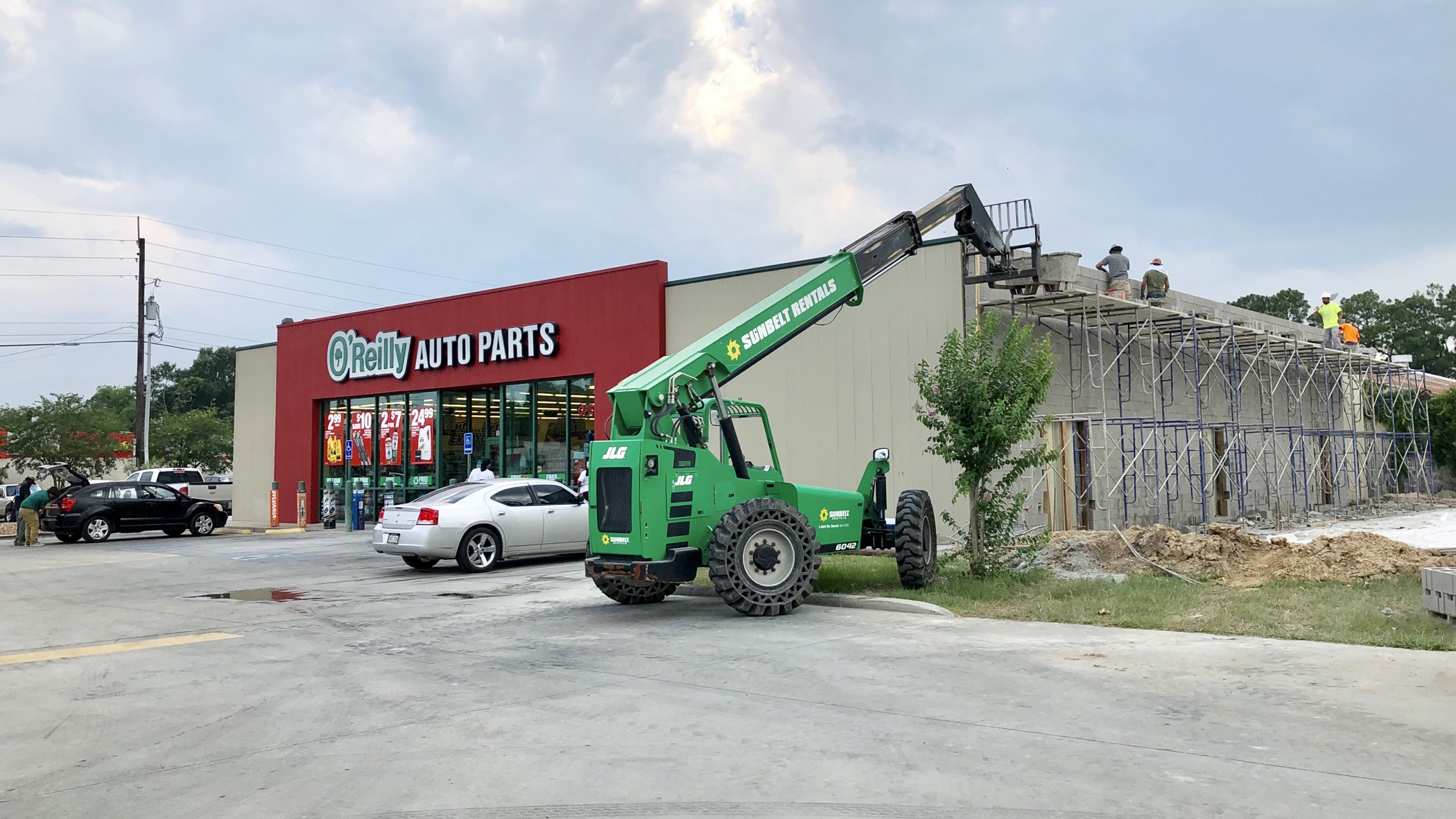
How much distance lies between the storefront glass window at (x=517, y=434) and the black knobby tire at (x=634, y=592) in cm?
1513

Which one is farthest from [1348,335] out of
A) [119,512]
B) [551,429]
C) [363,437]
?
[119,512]

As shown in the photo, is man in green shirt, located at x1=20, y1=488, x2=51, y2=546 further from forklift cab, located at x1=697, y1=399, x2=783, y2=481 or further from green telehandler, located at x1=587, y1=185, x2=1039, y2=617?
green telehandler, located at x1=587, y1=185, x2=1039, y2=617

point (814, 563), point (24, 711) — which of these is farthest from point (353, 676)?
point (814, 563)

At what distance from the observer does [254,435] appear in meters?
34.0

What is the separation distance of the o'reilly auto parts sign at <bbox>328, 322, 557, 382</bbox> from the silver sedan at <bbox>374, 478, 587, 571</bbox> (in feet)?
31.5

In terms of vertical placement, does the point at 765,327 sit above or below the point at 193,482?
above

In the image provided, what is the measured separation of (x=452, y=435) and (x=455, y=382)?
4.96 feet

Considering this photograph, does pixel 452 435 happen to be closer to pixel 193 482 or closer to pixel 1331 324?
pixel 193 482

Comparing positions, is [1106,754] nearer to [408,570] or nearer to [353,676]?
[353,676]

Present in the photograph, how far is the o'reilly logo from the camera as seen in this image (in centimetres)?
2958

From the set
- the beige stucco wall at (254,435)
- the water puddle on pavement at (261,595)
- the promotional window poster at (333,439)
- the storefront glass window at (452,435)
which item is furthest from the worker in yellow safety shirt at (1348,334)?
the beige stucco wall at (254,435)

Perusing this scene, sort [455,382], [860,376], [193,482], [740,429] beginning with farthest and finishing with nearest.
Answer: [193,482], [455,382], [860,376], [740,429]

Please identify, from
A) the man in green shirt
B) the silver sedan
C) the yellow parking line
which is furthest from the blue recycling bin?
the yellow parking line

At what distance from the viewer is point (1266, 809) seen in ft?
15.0
